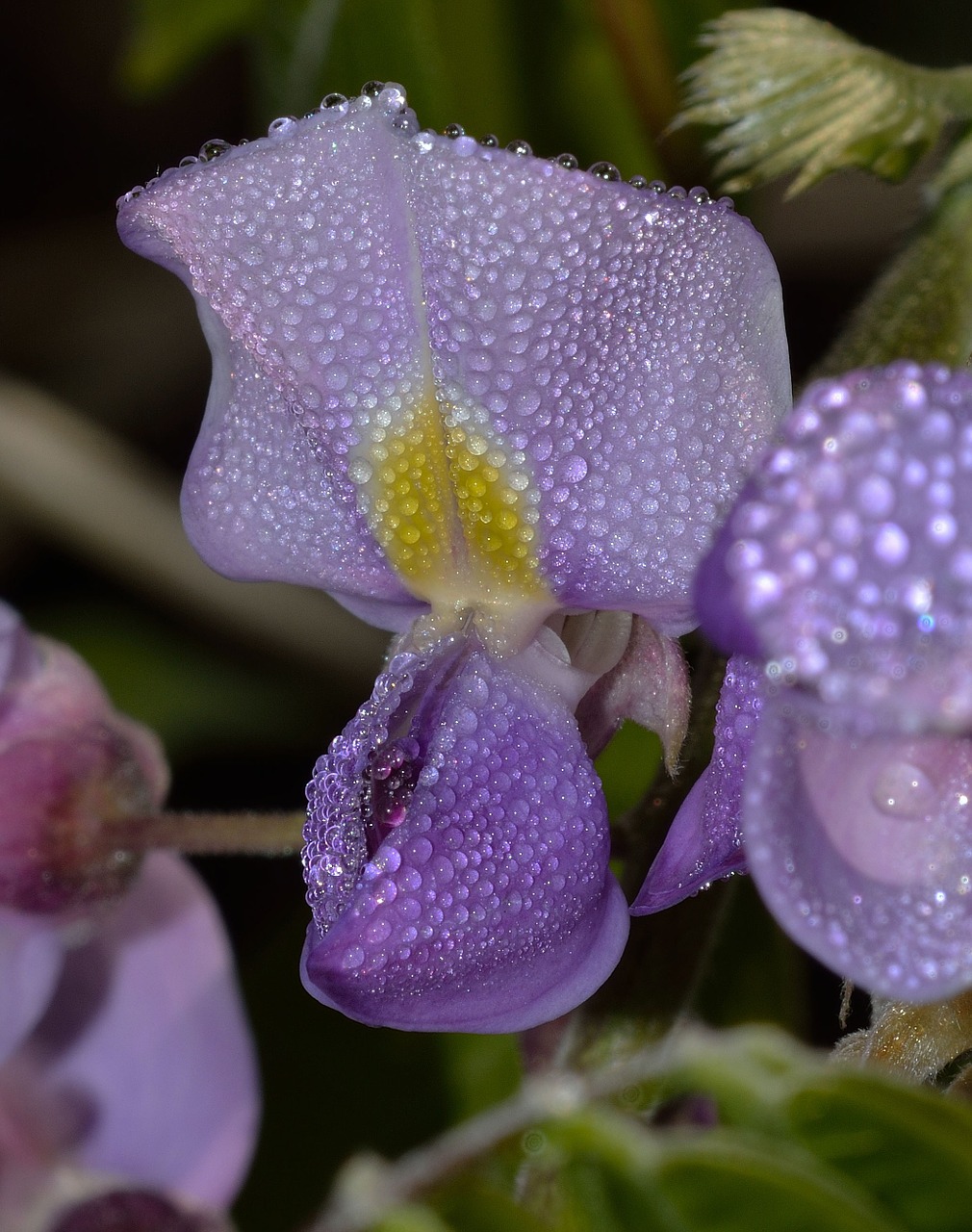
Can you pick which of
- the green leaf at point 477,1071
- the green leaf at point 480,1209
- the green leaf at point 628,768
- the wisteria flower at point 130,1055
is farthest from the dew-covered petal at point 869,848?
the green leaf at point 477,1071

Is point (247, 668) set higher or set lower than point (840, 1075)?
lower

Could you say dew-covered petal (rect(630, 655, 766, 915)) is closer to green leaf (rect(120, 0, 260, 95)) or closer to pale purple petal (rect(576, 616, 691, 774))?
pale purple petal (rect(576, 616, 691, 774))

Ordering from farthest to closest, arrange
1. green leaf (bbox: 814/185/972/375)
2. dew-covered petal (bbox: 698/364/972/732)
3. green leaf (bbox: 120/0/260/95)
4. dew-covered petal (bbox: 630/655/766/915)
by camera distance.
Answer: green leaf (bbox: 120/0/260/95) < green leaf (bbox: 814/185/972/375) < dew-covered petal (bbox: 630/655/766/915) < dew-covered petal (bbox: 698/364/972/732)

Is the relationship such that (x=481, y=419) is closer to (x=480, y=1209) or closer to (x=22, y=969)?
(x=480, y=1209)

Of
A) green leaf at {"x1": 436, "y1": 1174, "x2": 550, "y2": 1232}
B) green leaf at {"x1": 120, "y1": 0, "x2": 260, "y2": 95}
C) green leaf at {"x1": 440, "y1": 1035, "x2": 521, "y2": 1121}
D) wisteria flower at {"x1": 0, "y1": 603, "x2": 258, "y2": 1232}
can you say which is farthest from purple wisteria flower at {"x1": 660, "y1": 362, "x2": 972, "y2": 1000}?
green leaf at {"x1": 120, "y1": 0, "x2": 260, "y2": 95}

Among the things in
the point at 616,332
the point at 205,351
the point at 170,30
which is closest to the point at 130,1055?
the point at 616,332

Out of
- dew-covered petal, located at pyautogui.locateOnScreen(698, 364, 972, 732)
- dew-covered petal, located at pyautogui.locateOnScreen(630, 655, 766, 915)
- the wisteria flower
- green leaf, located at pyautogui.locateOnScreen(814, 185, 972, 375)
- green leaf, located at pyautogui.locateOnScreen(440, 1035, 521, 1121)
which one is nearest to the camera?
dew-covered petal, located at pyautogui.locateOnScreen(698, 364, 972, 732)

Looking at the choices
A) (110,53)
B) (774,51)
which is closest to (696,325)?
(774,51)

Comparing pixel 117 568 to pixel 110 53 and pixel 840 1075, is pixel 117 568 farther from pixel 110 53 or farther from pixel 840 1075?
pixel 840 1075
